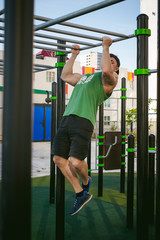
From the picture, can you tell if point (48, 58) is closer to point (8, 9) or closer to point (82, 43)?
point (82, 43)

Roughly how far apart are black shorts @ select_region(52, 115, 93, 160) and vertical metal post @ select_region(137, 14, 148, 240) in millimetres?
458

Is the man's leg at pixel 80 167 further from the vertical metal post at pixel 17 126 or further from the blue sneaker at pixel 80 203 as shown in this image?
the vertical metal post at pixel 17 126

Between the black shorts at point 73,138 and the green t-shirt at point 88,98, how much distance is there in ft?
0.18

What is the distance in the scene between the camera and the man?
224 cm

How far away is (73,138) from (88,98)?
37cm

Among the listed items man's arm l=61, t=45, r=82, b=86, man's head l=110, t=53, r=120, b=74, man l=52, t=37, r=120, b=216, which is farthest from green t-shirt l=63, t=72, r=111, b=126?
man's head l=110, t=53, r=120, b=74

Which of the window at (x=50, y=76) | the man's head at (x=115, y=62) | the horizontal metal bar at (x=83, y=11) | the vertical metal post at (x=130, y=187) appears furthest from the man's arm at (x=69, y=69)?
the window at (x=50, y=76)

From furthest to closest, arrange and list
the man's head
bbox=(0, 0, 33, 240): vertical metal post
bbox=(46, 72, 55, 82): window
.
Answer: bbox=(46, 72, 55, 82): window < the man's head < bbox=(0, 0, 33, 240): vertical metal post

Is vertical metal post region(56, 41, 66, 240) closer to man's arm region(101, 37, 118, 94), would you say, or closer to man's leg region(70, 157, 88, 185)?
man's leg region(70, 157, 88, 185)

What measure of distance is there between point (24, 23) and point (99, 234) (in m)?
2.49

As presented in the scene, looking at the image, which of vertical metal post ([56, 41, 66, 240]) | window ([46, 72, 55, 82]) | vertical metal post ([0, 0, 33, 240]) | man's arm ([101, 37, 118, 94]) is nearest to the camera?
vertical metal post ([0, 0, 33, 240])

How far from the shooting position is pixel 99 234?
102 inches

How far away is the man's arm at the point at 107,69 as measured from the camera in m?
2.15

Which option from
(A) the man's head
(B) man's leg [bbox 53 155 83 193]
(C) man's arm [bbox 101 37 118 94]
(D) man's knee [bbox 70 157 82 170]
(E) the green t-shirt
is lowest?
Result: (B) man's leg [bbox 53 155 83 193]
